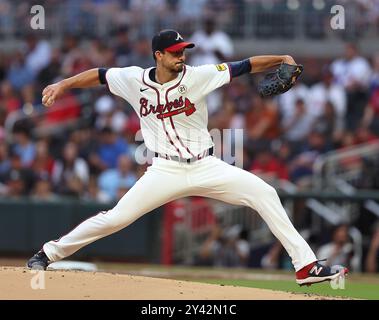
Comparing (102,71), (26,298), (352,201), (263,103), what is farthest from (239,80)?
(26,298)

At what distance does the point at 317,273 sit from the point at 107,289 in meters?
1.65

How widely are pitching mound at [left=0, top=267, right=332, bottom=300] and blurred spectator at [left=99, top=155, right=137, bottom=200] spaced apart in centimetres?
695

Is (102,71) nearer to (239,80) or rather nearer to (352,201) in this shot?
(352,201)

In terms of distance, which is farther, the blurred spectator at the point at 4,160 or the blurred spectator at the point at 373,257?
the blurred spectator at the point at 4,160

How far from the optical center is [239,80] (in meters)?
17.9

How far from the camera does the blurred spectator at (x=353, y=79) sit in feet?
54.6

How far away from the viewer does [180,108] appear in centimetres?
860

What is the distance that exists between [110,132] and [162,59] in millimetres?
8202

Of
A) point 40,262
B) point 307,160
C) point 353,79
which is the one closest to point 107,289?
point 40,262

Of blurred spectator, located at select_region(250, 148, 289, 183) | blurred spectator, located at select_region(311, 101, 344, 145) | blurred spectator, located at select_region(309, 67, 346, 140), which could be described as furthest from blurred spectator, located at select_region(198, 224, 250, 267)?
blurred spectator, located at select_region(309, 67, 346, 140)

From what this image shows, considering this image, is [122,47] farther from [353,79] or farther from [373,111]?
[373,111]

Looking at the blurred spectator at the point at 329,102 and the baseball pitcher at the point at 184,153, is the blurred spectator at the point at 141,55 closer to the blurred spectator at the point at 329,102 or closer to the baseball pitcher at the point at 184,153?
A: the blurred spectator at the point at 329,102

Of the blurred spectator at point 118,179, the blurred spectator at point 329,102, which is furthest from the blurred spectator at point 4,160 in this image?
the blurred spectator at point 329,102

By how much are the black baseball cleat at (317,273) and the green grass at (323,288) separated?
1.35m
